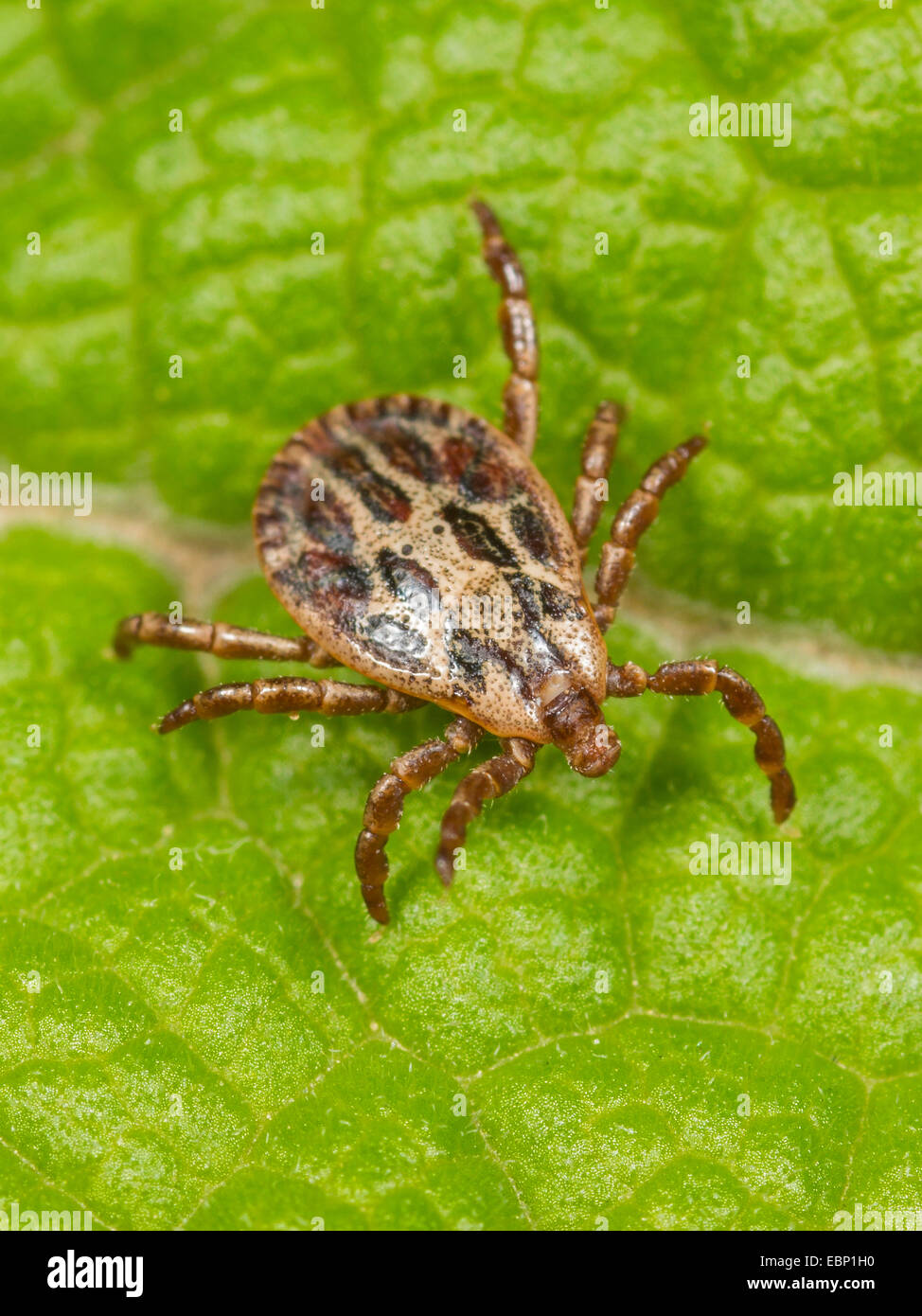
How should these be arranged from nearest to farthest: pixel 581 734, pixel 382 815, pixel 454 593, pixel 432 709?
1. pixel 382 815
2. pixel 581 734
3. pixel 454 593
4. pixel 432 709

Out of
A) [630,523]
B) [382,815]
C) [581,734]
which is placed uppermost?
[630,523]

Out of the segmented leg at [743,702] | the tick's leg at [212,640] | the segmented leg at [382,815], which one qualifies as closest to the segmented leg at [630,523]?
the segmented leg at [743,702]

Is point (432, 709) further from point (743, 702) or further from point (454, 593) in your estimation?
point (743, 702)

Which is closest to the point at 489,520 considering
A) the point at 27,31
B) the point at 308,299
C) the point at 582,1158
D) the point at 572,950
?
the point at 308,299

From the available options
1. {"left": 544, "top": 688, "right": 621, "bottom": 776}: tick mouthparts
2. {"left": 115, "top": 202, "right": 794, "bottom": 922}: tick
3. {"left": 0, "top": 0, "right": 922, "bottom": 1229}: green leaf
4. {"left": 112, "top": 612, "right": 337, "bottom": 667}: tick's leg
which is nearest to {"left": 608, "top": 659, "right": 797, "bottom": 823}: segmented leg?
{"left": 115, "top": 202, "right": 794, "bottom": 922}: tick

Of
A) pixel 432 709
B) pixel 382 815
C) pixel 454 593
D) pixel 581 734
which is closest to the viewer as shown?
pixel 382 815

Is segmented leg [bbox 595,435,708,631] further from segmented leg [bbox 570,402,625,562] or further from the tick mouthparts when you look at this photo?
the tick mouthparts

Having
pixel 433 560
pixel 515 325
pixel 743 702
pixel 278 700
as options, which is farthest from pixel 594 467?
pixel 278 700
